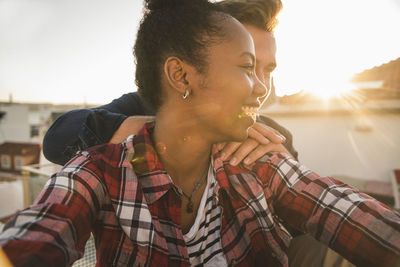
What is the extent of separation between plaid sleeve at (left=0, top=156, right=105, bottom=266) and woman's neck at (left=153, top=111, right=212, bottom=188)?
19.5 inches

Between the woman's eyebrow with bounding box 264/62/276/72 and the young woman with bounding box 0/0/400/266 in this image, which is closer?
the young woman with bounding box 0/0/400/266

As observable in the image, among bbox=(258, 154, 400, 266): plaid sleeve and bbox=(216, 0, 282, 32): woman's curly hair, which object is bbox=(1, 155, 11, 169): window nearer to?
bbox=(216, 0, 282, 32): woman's curly hair

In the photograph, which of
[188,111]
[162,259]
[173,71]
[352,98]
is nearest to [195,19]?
[173,71]

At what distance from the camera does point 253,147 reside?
5.54 feet

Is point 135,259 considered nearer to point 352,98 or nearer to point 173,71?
point 173,71

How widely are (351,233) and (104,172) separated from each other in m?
1.39

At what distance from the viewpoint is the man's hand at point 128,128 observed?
1.75 metres

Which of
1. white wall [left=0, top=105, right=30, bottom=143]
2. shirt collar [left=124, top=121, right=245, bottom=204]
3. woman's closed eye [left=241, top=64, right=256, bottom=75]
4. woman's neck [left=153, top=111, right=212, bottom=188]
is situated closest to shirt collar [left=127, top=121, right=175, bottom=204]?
shirt collar [left=124, top=121, right=245, bottom=204]

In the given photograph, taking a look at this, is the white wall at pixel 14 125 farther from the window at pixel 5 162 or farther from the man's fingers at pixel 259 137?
the man's fingers at pixel 259 137

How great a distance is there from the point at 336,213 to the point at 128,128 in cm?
150

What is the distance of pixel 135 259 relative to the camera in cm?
126

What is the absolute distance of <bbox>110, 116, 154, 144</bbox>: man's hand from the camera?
68.8 inches

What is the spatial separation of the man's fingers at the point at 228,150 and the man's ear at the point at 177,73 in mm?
555

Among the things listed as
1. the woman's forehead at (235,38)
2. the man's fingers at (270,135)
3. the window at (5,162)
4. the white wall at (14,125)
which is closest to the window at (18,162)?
the window at (5,162)
